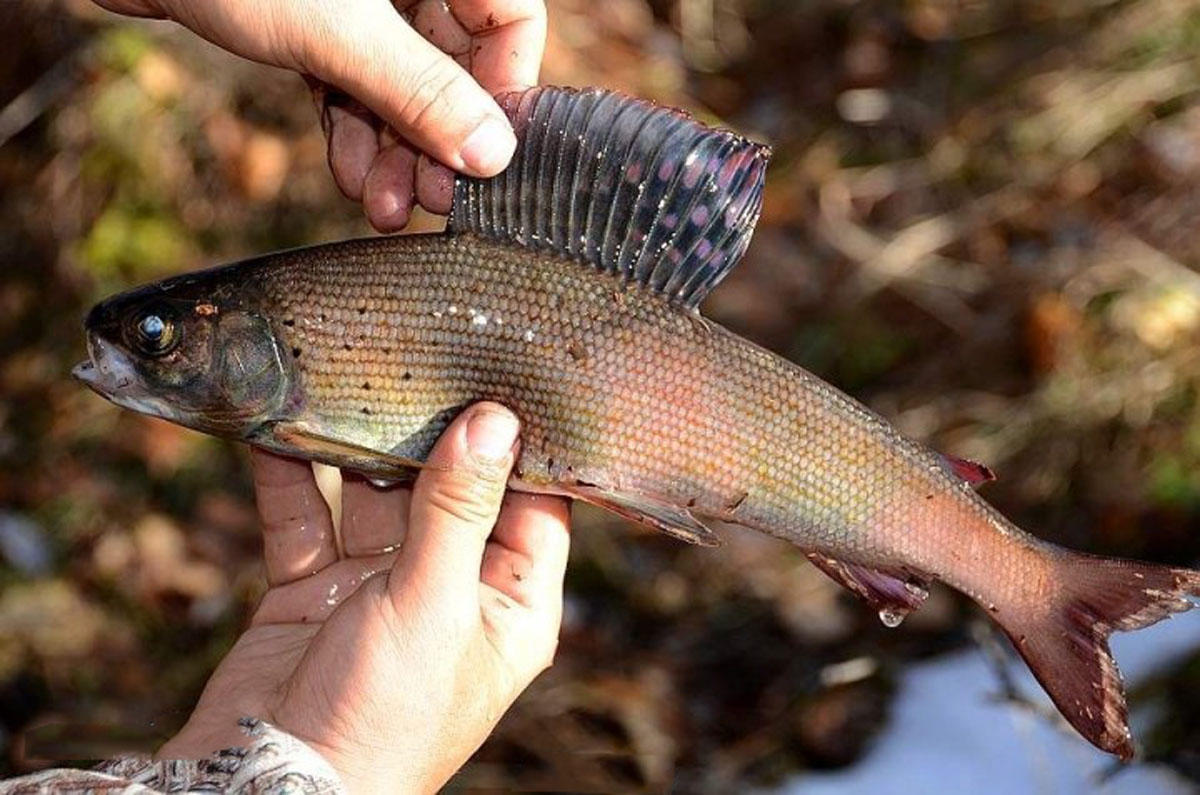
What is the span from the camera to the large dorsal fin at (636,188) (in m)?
2.80

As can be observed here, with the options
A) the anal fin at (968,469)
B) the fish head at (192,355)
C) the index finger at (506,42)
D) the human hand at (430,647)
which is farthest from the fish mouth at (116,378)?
the anal fin at (968,469)

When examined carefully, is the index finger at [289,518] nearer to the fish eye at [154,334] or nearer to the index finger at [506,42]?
the fish eye at [154,334]

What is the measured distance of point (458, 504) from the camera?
2.63m

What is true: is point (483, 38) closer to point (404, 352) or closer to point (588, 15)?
point (404, 352)

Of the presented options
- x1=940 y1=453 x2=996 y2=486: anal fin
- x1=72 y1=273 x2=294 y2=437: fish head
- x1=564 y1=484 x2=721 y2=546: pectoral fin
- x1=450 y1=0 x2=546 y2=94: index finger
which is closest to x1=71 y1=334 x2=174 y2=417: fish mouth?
x1=72 y1=273 x2=294 y2=437: fish head

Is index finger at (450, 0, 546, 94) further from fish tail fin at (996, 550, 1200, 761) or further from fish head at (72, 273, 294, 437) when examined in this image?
fish tail fin at (996, 550, 1200, 761)

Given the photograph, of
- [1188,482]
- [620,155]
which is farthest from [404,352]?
[1188,482]

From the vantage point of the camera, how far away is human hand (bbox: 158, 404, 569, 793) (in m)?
2.62

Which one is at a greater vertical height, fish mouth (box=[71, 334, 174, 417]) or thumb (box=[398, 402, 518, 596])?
fish mouth (box=[71, 334, 174, 417])

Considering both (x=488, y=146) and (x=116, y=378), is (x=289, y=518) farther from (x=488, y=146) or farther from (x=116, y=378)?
(x=488, y=146)

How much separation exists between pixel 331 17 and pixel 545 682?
2.60m

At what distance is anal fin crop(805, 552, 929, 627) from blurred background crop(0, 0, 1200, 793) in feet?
3.86

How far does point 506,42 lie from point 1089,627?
1.92 metres

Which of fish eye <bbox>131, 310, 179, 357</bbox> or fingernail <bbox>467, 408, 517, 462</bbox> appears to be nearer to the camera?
fingernail <bbox>467, 408, 517, 462</bbox>
